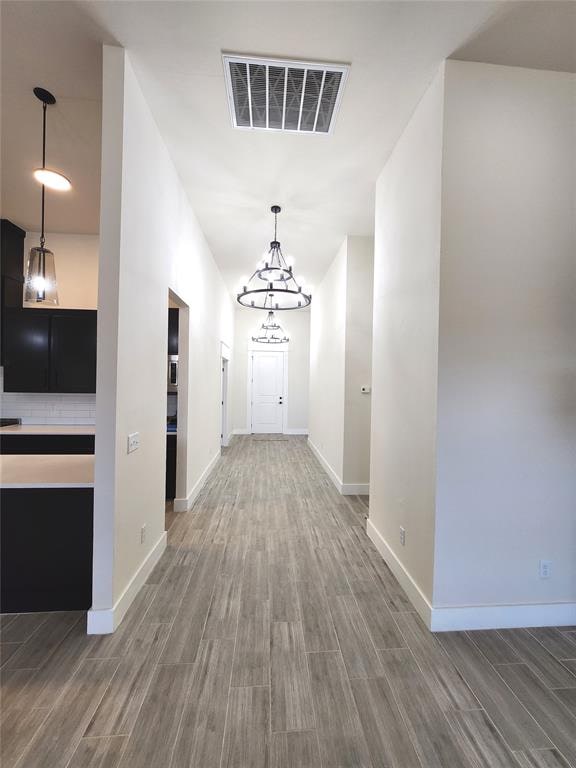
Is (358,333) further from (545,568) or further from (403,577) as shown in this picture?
(545,568)

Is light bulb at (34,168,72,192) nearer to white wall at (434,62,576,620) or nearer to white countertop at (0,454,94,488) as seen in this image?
white countertop at (0,454,94,488)

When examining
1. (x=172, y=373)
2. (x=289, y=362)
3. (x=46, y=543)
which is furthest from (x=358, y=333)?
(x=289, y=362)

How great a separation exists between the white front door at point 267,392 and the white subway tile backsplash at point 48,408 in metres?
5.02

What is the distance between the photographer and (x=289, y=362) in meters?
9.00

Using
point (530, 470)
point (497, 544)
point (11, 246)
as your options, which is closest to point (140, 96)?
point (11, 246)

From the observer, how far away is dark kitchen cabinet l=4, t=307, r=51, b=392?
3.91 metres

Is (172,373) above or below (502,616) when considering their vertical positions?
above

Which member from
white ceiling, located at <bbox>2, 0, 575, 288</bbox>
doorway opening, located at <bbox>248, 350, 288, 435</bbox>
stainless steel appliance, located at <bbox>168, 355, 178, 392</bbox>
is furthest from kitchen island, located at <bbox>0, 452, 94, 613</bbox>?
doorway opening, located at <bbox>248, 350, 288, 435</bbox>

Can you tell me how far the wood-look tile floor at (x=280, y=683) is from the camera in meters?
1.29

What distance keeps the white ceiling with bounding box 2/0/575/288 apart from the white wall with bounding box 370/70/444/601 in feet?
0.86

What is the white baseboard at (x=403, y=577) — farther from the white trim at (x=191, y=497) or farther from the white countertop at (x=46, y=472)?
the white countertop at (x=46, y=472)

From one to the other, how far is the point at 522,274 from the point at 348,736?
2484mm

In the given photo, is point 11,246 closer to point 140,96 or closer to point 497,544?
point 140,96

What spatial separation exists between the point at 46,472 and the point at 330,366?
4.13 m
